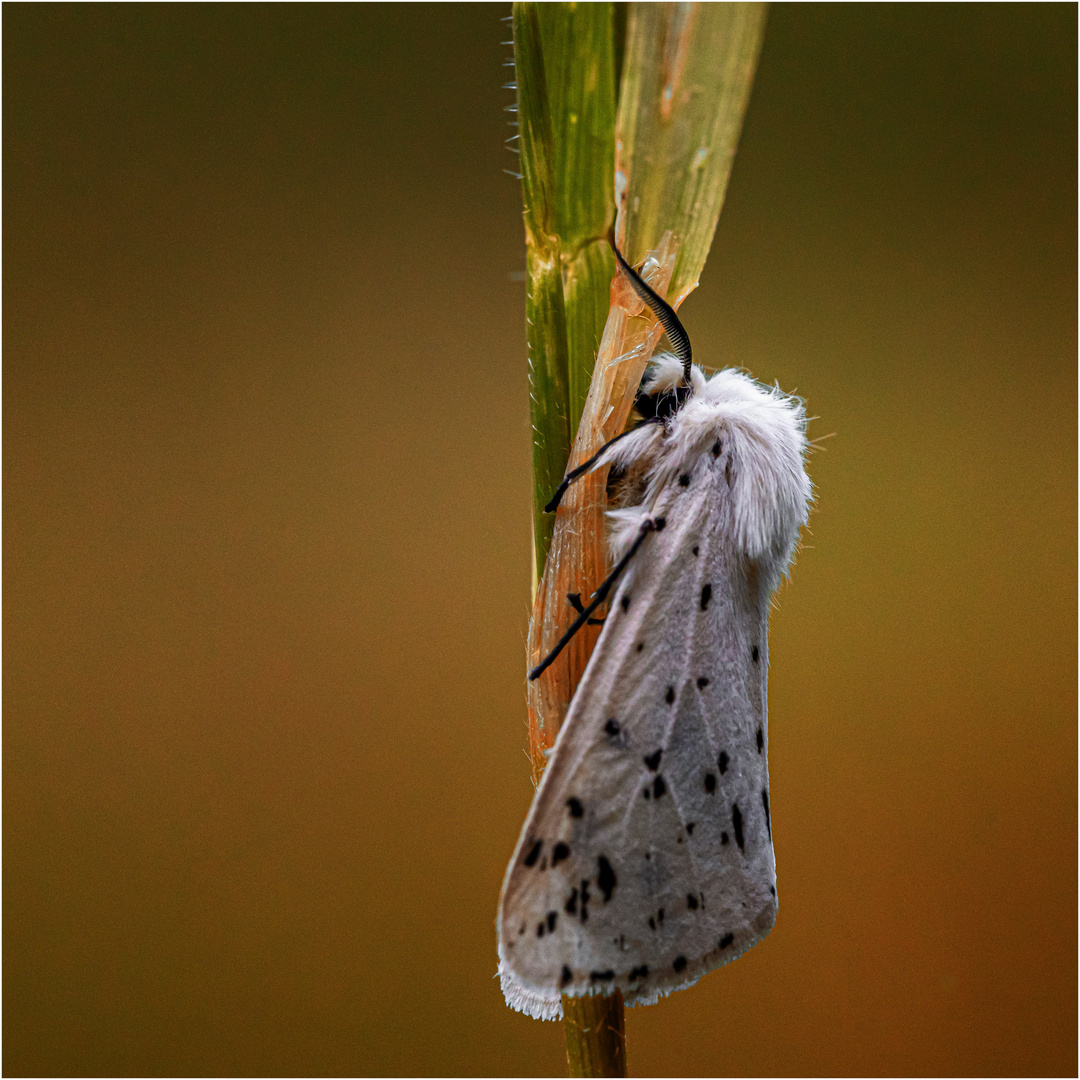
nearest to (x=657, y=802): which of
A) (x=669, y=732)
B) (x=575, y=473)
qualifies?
(x=669, y=732)

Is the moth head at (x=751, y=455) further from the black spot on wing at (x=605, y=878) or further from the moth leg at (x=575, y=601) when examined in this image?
the black spot on wing at (x=605, y=878)

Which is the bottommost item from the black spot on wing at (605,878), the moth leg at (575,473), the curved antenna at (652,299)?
the black spot on wing at (605,878)

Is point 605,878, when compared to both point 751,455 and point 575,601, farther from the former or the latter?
point 751,455

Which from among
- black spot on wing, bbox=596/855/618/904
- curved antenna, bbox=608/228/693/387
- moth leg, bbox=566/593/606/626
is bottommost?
black spot on wing, bbox=596/855/618/904

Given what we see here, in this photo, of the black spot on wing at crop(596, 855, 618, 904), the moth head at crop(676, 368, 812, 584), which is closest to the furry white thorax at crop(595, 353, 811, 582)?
the moth head at crop(676, 368, 812, 584)

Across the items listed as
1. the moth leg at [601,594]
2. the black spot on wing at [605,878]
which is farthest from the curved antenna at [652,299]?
the black spot on wing at [605,878]

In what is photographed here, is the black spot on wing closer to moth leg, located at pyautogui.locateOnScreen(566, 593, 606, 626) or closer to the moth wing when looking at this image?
the moth wing

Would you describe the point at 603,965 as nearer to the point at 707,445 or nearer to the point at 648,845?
the point at 648,845

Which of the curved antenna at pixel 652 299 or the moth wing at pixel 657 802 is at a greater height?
the curved antenna at pixel 652 299
